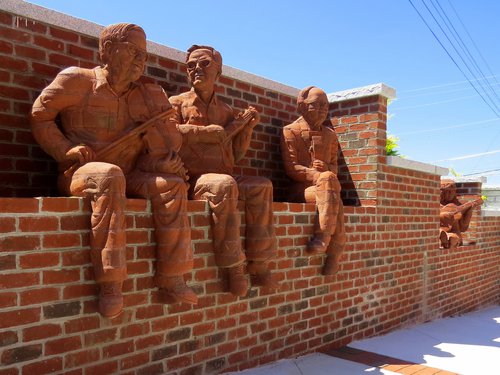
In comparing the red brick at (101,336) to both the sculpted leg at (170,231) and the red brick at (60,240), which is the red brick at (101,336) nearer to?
the sculpted leg at (170,231)

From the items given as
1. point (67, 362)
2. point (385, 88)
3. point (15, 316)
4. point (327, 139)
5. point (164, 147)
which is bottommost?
point (67, 362)

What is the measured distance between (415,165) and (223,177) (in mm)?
3275

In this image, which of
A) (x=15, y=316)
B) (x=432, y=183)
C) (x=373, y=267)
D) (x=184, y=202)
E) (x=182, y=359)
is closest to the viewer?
(x=15, y=316)

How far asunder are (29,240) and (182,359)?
128cm

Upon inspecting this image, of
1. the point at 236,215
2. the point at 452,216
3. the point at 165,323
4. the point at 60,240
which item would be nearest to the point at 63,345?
the point at 60,240

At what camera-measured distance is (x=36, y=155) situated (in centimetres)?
314

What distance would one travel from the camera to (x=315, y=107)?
175 inches

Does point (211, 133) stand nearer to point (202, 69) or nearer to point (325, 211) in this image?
point (202, 69)

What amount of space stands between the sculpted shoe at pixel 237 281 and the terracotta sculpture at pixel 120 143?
47 centimetres

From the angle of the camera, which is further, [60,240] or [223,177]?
[223,177]

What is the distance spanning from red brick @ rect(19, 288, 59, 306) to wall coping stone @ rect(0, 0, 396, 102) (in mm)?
1844

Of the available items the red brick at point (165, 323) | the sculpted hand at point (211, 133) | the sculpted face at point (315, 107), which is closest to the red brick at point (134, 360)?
the red brick at point (165, 323)

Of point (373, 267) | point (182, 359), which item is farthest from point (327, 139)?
point (182, 359)

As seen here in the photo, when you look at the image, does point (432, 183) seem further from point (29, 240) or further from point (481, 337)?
point (29, 240)
